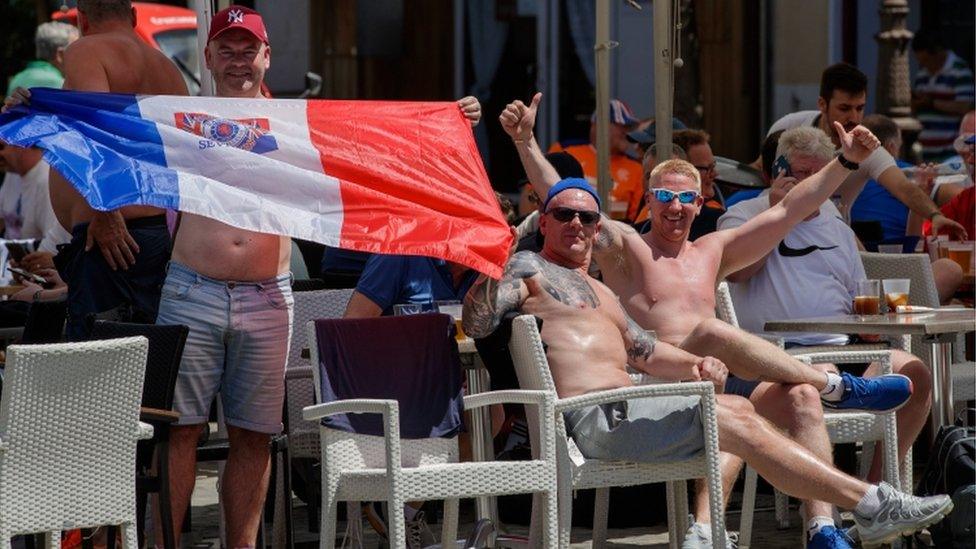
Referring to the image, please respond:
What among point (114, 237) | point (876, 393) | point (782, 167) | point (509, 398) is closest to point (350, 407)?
point (509, 398)

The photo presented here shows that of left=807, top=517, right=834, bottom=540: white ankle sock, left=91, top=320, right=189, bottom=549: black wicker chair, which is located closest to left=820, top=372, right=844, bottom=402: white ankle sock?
left=807, top=517, right=834, bottom=540: white ankle sock

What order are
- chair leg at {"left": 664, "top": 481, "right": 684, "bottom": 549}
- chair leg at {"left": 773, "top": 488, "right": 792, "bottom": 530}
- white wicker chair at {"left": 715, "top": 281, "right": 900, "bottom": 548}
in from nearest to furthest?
chair leg at {"left": 664, "top": 481, "right": 684, "bottom": 549}
white wicker chair at {"left": 715, "top": 281, "right": 900, "bottom": 548}
chair leg at {"left": 773, "top": 488, "right": 792, "bottom": 530}

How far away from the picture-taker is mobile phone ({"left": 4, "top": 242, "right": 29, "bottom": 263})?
8477 millimetres

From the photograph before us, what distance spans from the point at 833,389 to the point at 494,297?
1382 mm

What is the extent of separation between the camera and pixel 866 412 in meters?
6.92

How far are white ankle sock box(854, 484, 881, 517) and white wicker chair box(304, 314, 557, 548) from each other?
112 cm

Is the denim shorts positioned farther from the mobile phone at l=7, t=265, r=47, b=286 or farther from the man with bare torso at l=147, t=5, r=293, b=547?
the mobile phone at l=7, t=265, r=47, b=286

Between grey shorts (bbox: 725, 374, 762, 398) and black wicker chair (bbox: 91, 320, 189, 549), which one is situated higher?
black wicker chair (bbox: 91, 320, 189, 549)

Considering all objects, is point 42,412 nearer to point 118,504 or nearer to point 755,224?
point 118,504

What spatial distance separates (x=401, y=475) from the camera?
573cm

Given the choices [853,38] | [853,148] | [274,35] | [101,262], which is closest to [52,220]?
[101,262]

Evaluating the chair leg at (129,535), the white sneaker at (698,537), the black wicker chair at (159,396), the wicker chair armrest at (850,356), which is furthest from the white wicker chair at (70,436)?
the wicker chair armrest at (850,356)

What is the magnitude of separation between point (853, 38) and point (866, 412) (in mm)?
8418

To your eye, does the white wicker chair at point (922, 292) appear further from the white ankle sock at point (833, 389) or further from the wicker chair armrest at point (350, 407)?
the wicker chair armrest at point (350, 407)
